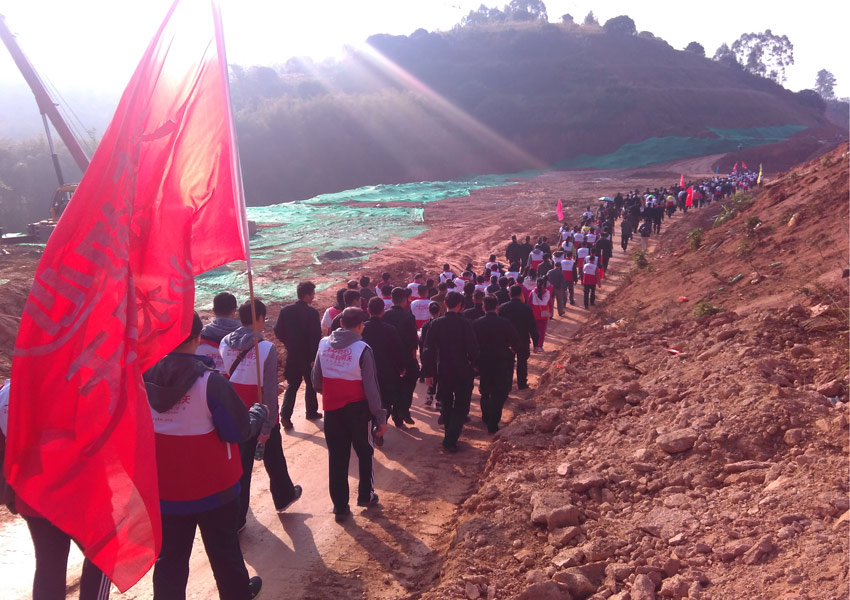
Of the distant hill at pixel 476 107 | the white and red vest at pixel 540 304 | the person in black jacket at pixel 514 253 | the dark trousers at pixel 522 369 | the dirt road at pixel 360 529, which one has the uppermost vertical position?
the distant hill at pixel 476 107

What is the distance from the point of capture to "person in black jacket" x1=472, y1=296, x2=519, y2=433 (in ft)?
26.0

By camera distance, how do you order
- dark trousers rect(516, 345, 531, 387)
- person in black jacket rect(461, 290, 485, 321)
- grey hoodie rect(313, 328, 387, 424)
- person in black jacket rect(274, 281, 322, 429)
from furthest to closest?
1. dark trousers rect(516, 345, 531, 387)
2. person in black jacket rect(461, 290, 485, 321)
3. person in black jacket rect(274, 281, 322, 429)
4. grey hoodie rect(313, 328, 387, 424)

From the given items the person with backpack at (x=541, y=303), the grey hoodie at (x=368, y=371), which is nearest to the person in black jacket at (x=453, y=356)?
the grey hoodie at (x=368, y=371)

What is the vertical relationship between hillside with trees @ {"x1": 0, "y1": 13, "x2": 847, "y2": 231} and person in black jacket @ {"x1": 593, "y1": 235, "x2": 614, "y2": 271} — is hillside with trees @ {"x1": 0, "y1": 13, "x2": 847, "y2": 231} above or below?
above

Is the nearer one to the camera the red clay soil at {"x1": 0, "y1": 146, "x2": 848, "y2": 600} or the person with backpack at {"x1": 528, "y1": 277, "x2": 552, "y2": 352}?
the red clay soil at {"x1": 0, "y1": 146, "x2": 848, "y2": 600}

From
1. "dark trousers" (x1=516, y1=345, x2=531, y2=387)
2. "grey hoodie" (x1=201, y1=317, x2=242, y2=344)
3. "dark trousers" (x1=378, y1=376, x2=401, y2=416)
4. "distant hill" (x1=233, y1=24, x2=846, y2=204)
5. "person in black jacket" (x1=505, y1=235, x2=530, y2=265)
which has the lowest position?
"dark trousers" (x1=516, y1=345, x2=531, y2=387)

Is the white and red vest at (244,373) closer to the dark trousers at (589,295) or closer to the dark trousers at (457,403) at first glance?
the dark trousers at (457,403)

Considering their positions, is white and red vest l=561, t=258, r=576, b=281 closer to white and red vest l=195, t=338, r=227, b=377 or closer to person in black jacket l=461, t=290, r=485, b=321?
person in black jacket l=461, t=290, r=485, b=321

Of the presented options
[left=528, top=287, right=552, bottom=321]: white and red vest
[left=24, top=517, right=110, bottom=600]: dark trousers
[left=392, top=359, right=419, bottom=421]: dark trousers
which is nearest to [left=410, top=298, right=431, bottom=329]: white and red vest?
[left=528, top=287, right=552, bottom=321]: white and red vest

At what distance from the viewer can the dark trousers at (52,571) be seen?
12.6 feet

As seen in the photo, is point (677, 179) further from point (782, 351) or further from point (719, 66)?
point (719, 66)

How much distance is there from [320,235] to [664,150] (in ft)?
151

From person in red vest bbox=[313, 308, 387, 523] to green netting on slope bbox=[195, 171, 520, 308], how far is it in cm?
1155

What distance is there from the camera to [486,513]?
18.3ft
